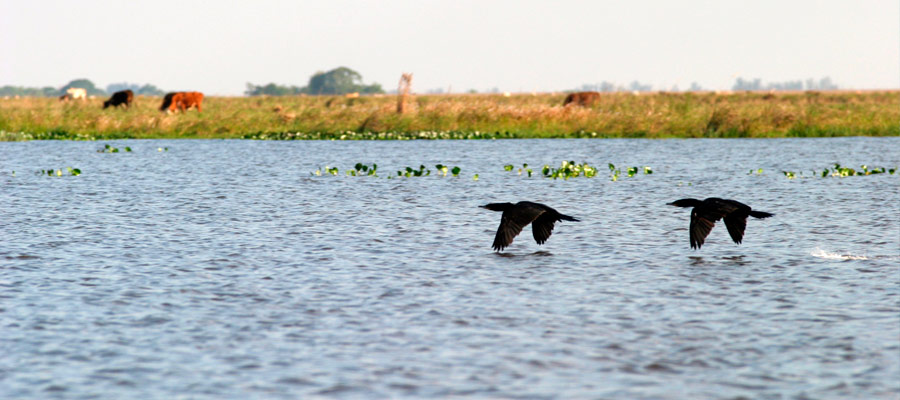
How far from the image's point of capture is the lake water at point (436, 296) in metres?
8.30

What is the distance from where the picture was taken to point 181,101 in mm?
59156

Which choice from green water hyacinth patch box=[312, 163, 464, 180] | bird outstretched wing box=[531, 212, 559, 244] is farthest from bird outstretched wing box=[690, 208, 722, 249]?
green water hyacinth patch box=[312, 163, 464, 180]

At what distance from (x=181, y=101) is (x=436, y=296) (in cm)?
5012

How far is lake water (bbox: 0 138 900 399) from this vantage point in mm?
8297

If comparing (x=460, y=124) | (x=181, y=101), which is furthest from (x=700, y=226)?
(x=181, y=101)

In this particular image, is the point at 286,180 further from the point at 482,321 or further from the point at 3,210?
the point at 482,321

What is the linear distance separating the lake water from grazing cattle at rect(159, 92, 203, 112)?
35.3 metres

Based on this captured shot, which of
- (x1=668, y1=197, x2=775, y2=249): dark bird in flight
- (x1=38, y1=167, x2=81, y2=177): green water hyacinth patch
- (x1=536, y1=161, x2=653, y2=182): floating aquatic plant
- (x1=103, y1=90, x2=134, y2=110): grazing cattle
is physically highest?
(x1=103, y1=90, x2=134, y2=110): grazing cattle

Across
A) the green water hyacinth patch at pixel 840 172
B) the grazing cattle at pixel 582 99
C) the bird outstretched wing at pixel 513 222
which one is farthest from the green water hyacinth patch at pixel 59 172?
the grazing cattle at pixel 582 99

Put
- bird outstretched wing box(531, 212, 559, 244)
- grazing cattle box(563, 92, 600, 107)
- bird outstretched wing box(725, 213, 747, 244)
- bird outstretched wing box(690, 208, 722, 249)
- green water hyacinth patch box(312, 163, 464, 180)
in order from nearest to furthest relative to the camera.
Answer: bird outstretched wing box(690, 208, 722, 249) < bird outstretched wing box(725, 213, 747, 244) < bird outstretched wing box(531, 212, 559, 244) < green water hyacinth patch box(312, 163, 464, 180) < grazing cattle box(563, 92, 600, 107)

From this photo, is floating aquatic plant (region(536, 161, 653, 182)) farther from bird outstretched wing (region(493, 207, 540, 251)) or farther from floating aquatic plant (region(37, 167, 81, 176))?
bird outstretched wing (region(493, 207, 540, 251))

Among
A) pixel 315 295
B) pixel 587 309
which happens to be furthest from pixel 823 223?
pixel 315 295

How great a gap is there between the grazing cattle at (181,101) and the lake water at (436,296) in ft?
116

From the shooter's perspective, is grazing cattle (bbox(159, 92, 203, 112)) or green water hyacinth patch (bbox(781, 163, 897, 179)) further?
grazing cattle (bbox(159, 92, 203, 112))
